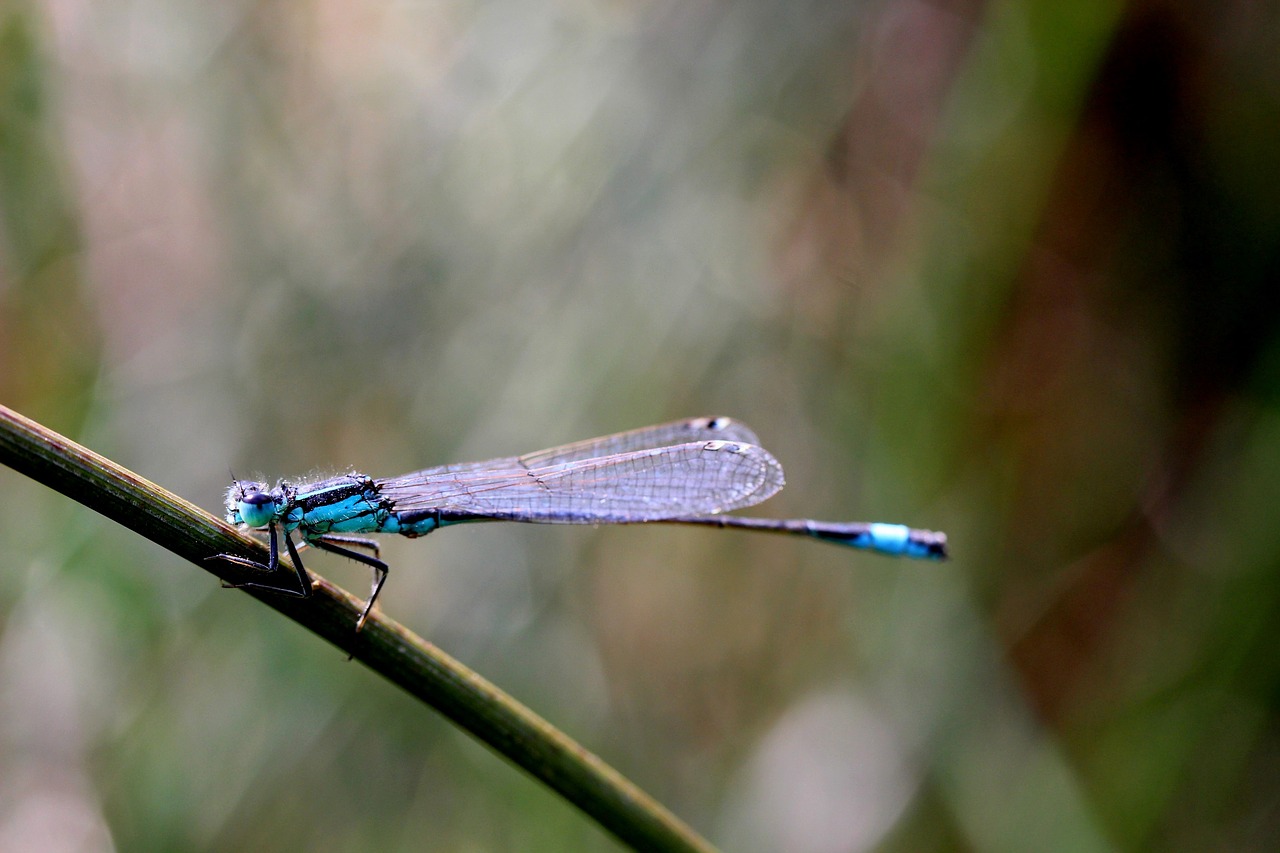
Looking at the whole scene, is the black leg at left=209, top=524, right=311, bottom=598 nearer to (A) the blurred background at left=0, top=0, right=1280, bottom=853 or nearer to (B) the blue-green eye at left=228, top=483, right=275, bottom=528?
(B) the blue-green eye at left=228, top=483, right=275, bottom=528

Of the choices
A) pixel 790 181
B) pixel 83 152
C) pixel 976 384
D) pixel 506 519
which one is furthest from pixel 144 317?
pixel 976 384

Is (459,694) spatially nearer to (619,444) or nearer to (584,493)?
(584,493)

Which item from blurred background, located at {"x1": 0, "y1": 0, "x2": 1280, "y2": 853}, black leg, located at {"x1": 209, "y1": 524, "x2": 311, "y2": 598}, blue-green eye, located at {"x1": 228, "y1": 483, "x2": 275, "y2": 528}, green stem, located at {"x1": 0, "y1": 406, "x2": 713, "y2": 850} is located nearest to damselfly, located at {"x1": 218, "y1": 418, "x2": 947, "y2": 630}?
blue-green eye, located at {"x1": 228, "y1": 483, "x2": 275, "y2": 528}

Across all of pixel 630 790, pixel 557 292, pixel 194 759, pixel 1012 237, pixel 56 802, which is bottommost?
pixel 56 802

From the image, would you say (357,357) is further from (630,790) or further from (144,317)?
(630,790)

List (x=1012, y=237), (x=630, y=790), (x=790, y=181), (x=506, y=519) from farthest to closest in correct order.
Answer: (x=790, y=181) < (x=1012, y=237) < (x=506, y=519) < (x=630, y=790)

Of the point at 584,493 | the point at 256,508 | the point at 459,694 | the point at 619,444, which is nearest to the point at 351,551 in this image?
the point at 256,508
